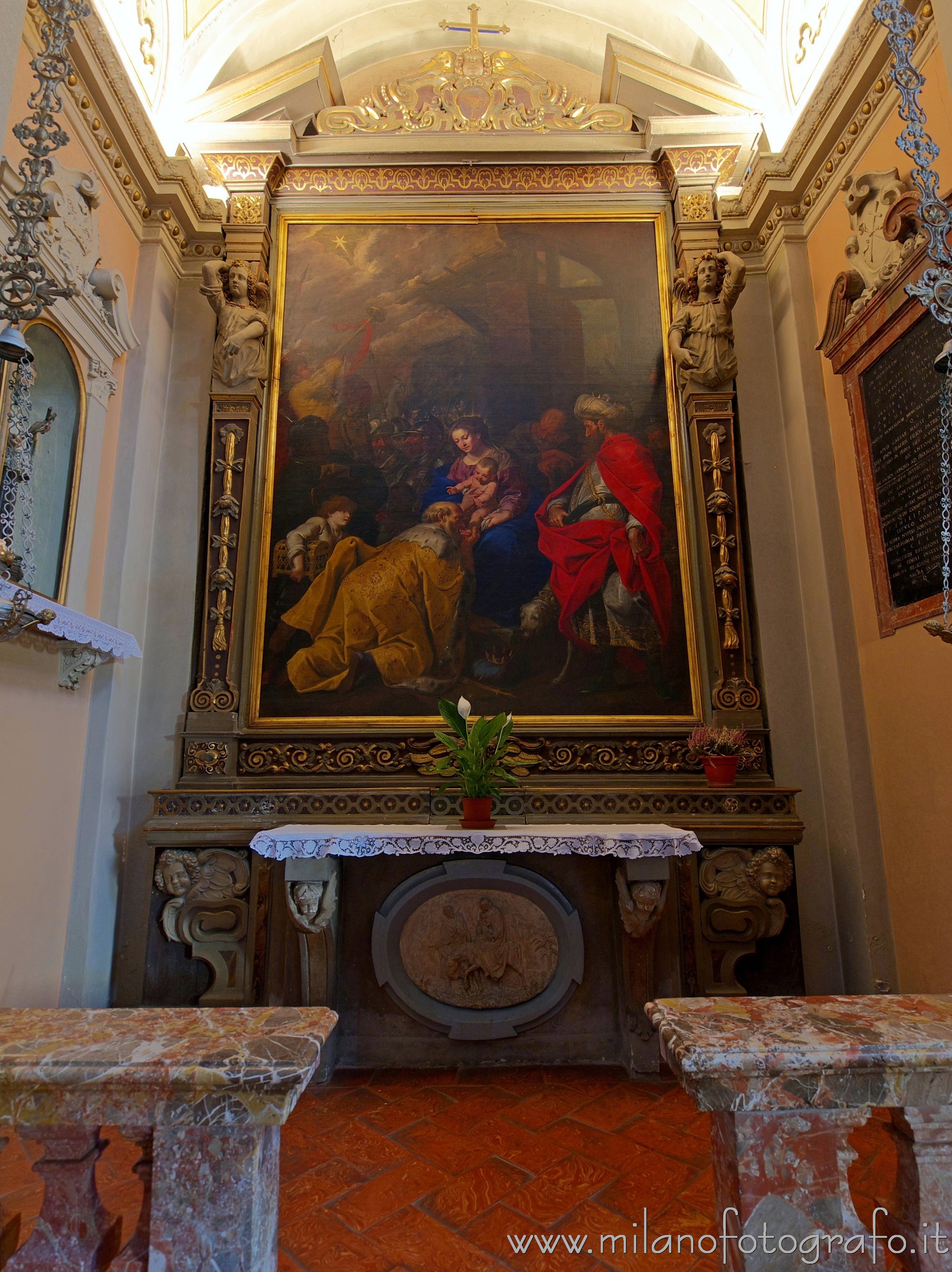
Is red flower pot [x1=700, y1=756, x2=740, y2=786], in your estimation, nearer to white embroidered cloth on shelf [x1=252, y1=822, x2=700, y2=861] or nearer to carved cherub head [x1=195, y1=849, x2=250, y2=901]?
white embroidered cloth on shelf [x1=252, y1=822, x2=700, y2=861]

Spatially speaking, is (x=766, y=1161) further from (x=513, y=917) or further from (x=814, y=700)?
(x=814, y=700)

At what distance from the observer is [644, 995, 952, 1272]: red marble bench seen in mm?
1488

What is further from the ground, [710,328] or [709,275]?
[709,275]

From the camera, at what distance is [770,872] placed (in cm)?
428

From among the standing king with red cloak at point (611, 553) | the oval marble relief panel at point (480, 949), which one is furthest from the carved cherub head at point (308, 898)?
the standing king with red cloak at point (611, 553)

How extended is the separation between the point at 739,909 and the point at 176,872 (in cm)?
325

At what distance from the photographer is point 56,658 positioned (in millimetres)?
4223

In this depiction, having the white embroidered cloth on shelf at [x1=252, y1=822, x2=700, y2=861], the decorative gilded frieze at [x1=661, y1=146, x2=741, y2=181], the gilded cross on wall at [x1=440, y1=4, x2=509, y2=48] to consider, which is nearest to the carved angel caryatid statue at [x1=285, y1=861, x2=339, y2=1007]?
the white embroidered cloth on shelf at [x1=252, y1=822, x2=700, y2=861]

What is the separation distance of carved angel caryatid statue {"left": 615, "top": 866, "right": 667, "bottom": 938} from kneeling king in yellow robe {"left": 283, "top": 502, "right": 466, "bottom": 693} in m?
1.76

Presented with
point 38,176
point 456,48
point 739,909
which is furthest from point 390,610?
point 456,48

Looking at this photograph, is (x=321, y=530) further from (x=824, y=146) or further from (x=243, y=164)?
(x=824, y=146)

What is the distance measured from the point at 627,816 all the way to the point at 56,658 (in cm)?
342

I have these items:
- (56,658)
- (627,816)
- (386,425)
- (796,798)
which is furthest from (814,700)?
(56,658)

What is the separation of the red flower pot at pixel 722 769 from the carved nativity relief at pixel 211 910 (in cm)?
284
